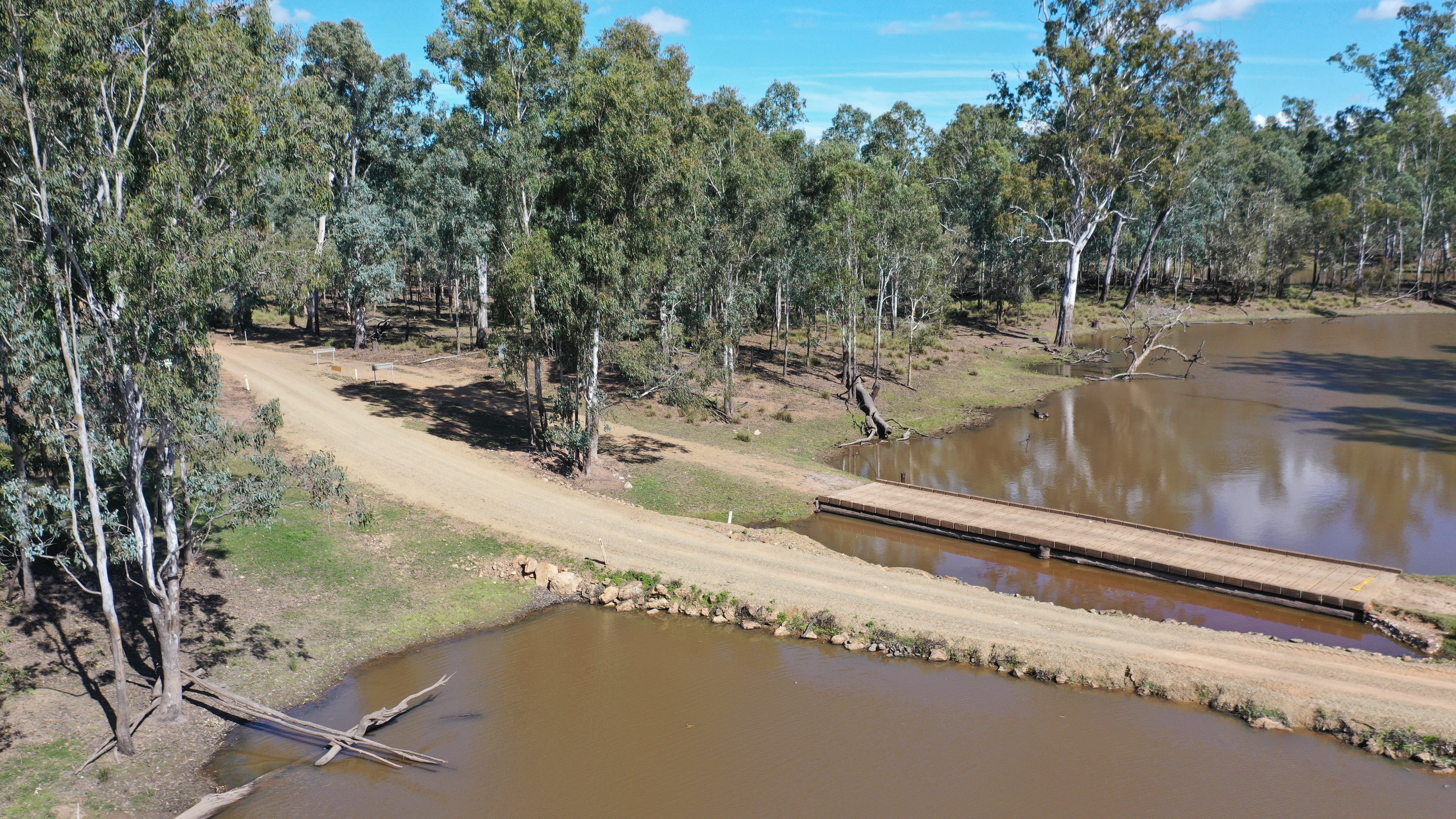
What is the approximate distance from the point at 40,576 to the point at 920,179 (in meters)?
75.7

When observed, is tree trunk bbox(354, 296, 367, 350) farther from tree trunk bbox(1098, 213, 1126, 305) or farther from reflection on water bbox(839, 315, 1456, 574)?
tree trunk bbox(1098, 213, 1126, 305)

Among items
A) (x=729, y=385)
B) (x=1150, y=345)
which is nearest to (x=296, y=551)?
(x=729, y=385)

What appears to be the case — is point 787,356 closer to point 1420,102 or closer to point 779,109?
point 779,109

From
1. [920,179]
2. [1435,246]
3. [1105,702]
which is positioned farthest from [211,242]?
[1435,246]

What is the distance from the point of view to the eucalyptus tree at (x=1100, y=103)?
217ft

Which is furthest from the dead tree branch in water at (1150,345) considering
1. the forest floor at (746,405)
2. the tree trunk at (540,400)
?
the tree trunk at (540,400)

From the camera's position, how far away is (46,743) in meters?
17.0

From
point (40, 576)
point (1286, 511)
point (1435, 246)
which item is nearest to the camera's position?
point (40, 576)

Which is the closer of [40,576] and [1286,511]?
[40,576]

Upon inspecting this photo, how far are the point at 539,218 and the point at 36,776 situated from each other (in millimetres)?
25560

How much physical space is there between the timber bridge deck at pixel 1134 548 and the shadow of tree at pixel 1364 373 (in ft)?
108

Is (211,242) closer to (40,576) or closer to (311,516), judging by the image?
(40,576)

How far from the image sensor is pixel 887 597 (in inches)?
976

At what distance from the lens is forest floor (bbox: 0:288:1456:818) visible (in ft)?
60.0
